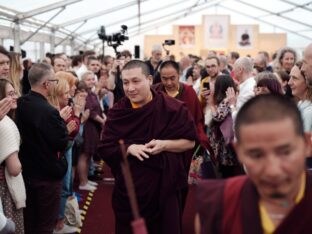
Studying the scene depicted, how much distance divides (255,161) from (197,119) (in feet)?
9.22

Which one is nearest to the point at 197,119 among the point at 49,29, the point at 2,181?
the point at 2,181

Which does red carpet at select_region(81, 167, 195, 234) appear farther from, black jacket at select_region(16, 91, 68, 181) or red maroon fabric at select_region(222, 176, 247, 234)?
red maroon fabric at select_region(222, 176, 247, 234)

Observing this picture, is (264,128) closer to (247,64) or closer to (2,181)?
(2,181)

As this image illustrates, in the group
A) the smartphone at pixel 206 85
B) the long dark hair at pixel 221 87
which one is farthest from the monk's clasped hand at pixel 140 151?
the smartphone at pixel 206 85

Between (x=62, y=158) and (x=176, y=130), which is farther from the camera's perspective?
(x=62, y=158)

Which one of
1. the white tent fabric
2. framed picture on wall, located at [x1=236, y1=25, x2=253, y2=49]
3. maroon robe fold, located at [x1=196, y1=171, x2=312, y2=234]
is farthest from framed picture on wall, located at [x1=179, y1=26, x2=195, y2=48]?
maroon robe fold, located at [x1=196, y1=171, x2=312, y2=234]

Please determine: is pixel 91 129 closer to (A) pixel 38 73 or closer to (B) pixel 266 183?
(A) pixel 38 73

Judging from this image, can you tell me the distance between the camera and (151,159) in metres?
2.68

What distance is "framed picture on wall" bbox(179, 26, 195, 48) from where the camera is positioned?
18453mm

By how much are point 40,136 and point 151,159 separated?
2.88 ft

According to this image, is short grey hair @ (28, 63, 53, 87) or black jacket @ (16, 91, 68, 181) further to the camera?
short grey hair @ (28, 63, 53, 87)

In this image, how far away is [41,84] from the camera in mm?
3275

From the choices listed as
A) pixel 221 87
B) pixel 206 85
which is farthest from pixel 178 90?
pixel 206 85

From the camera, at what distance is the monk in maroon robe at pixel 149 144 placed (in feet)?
8.76
